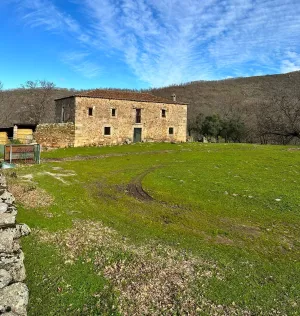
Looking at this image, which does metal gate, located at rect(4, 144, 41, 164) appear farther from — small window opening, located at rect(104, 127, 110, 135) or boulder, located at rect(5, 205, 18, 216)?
small window opening, located at rect(104, 127, 110, 135)

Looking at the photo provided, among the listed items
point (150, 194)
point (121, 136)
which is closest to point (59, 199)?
point (150, 194)

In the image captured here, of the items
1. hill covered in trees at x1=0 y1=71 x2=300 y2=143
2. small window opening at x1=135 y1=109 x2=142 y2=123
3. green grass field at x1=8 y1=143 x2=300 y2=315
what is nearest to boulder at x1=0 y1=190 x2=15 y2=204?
green grass field at x1=8 y1=143 x2=300 y2=315

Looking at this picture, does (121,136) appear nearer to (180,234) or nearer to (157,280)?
(180,234)

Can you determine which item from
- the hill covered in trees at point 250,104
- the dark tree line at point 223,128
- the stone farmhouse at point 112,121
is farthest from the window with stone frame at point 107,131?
the hill covered in trees at point 250,104

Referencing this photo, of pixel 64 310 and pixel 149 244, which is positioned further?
pixel 149 244

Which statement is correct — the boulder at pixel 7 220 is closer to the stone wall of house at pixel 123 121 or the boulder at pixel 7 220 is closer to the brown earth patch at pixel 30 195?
the brown earth patch at pixel 30 195

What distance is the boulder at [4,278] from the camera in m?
5.70

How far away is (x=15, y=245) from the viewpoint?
7.48 m

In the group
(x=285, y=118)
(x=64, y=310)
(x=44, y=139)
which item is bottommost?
(x=64, y=310)

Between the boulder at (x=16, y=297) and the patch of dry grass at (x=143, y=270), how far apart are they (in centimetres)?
172

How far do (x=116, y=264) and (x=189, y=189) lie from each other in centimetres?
843

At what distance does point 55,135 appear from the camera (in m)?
35.5

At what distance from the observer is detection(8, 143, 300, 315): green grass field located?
233 inches

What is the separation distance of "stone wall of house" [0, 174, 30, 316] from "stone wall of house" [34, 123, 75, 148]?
2676cm
